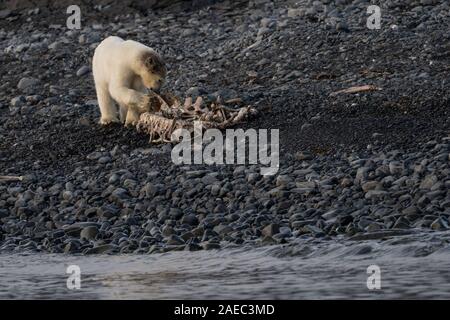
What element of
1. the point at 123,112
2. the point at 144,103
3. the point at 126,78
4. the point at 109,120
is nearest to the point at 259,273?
the point at 144,103

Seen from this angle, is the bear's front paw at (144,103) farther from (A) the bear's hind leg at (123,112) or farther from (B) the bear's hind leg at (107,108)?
(B) the bear's hind leg at (107,108)

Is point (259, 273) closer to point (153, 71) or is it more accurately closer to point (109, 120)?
point (153, 71)

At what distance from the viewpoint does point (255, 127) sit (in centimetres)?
1330

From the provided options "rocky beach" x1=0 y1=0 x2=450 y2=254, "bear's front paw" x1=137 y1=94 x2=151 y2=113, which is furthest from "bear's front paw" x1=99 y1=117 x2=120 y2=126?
"bear's front paw" x1=137 y1=94 x2=151 y2=113

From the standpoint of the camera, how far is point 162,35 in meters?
19.0

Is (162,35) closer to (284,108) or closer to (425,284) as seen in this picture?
(284,108)

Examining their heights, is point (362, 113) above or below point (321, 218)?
above

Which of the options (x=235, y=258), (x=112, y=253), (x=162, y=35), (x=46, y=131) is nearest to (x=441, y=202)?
(x=235, y=258)

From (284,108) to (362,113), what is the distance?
3.25 feet

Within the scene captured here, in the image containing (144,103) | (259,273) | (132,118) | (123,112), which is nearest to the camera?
(259,273)

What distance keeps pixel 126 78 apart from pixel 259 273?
17.4 feet

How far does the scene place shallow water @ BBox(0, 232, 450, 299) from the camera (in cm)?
855

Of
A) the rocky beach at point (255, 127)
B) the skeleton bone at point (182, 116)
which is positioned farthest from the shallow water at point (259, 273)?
the skeleton bone at point (182, 116)

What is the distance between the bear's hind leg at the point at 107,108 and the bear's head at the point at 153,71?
0.77 metres
